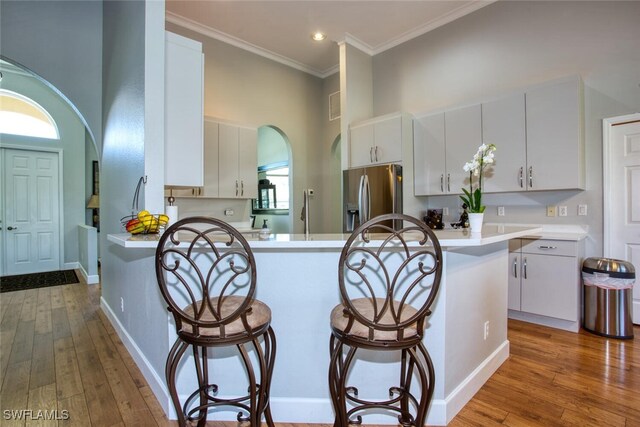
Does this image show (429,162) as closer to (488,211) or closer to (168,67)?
(488,211)

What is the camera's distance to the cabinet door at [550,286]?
2889mm

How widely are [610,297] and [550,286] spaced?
433mm

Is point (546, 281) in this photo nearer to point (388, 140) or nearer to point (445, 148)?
point (445, 148)

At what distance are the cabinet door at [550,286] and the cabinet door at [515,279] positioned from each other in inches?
1.7

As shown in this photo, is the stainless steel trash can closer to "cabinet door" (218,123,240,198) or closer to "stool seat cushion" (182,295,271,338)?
"stool seat cushion" (182,295,271,338)

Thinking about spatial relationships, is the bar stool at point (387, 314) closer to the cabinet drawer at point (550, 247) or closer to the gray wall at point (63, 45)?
the cabinet drawer at point (550, 247)

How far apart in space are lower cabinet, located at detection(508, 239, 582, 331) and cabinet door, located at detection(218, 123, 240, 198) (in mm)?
3435

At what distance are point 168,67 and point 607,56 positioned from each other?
13.2 feet

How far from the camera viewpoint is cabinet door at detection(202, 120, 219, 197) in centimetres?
392

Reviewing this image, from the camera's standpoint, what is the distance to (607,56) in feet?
9.73

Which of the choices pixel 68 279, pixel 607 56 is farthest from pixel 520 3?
pixel 68 279

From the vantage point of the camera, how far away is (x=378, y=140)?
158 inches

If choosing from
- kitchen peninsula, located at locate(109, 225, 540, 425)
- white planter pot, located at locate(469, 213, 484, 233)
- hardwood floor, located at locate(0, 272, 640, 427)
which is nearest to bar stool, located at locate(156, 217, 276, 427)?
kitchen peninsula, located at locate(109, 225, 540, 425)

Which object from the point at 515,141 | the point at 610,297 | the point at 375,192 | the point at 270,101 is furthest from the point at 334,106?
the point at 610,297
